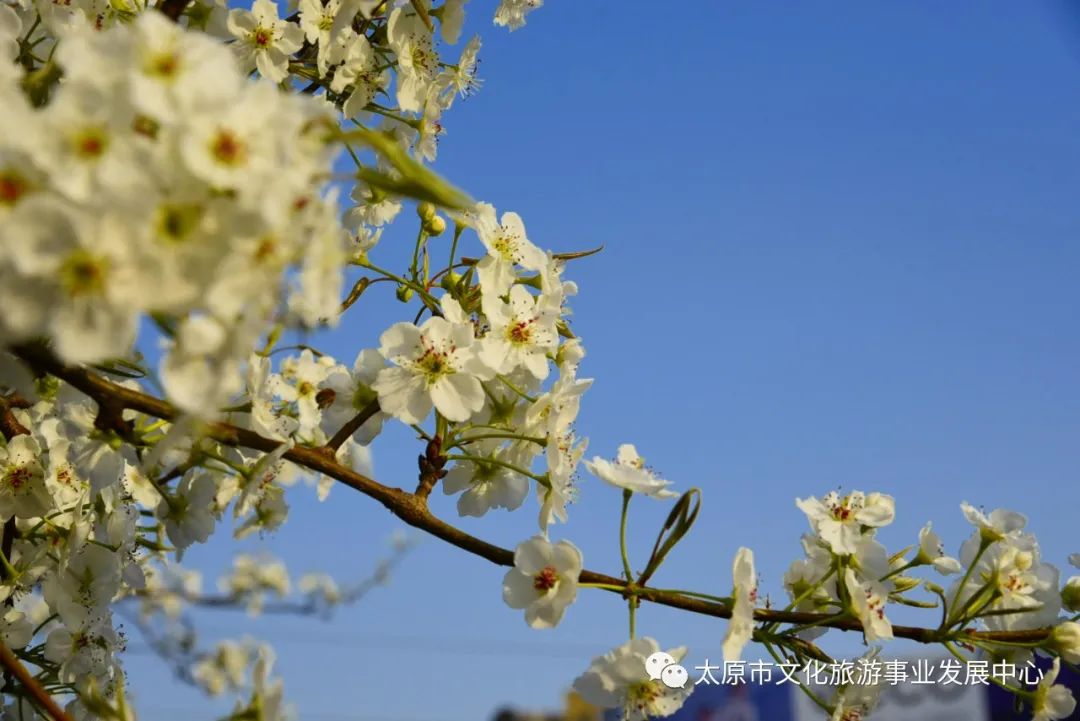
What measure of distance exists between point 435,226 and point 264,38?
675mm

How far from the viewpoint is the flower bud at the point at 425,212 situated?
2.04 meters

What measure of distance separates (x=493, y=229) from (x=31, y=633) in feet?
4.24

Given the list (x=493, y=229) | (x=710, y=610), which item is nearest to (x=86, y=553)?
(x=493, y=229)

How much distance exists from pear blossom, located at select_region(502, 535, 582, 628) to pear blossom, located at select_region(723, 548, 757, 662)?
245mm

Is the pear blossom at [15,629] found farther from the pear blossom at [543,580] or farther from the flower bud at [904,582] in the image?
the flower bud at [904,582]

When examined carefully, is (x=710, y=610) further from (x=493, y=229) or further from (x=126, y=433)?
(x=126, y=433)

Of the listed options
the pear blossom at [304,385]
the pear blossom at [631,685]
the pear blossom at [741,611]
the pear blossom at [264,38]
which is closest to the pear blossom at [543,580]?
the pear blossom at [631,685]

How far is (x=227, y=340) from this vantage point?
42.0 inches

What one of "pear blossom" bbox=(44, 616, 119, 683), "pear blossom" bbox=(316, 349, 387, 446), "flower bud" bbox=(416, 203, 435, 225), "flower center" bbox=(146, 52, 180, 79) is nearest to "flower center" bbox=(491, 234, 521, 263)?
"flower bud" bbox=(416, 203, 435, 225)

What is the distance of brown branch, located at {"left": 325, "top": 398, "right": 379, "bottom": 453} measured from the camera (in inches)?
67.9

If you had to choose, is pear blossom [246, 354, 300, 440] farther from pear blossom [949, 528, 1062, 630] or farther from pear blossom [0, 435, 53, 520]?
pear blossom [949, 528, 1062, 630]

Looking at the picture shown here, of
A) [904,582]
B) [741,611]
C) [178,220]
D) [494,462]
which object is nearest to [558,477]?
[494,462]

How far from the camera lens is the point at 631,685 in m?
1.83

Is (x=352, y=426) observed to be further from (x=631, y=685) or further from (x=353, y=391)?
(x=631, y=685)
